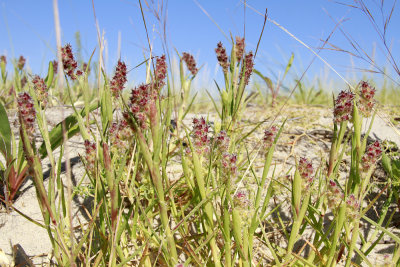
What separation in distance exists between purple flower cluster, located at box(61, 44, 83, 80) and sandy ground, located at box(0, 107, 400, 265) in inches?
20.0

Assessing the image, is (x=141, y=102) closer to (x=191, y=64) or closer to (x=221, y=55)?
(x=221, y=55)

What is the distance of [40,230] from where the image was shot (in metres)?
1.26

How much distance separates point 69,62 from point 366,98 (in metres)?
0.94

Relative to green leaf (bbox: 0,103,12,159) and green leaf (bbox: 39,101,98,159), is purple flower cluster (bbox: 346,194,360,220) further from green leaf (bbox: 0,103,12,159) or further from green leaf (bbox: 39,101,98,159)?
green leaf (bbox: 0,103,12,159)

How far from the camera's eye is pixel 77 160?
160 centimetres

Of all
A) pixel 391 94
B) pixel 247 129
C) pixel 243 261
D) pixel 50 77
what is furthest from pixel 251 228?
pixel 391 94

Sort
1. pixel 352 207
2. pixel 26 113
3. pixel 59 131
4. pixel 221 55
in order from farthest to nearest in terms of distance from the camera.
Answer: pixel 221 55
pixel 59 131
pixel 352 207
pixel 26 113

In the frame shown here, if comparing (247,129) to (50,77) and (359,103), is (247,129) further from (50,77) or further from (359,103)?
(50,77)

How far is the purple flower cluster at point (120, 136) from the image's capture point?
953 millimetres

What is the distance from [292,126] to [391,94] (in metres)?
3.20

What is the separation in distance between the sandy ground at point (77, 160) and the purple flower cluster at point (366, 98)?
239 mm

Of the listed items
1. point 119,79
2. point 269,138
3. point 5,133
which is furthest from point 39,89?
point 269,138

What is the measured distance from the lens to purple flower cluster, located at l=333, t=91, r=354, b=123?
1.01 metres

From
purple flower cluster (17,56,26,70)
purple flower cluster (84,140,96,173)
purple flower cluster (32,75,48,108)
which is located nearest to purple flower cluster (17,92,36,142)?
purple flower cluster (84,140,96,173)
